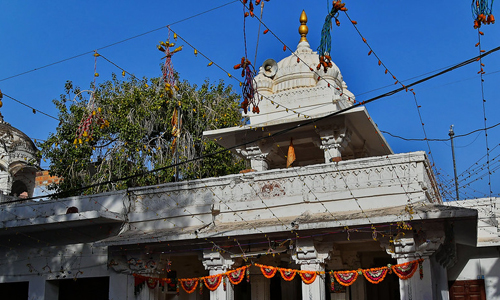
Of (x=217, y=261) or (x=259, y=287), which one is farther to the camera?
(x=259, y=287)

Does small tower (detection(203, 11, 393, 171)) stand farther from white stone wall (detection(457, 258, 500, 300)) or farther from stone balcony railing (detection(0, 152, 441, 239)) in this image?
white stone wall (detection(457, 258, 500, 300))

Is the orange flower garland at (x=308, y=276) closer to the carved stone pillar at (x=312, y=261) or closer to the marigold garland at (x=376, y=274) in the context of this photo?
the carved stone pillar at (x=312, y=261)

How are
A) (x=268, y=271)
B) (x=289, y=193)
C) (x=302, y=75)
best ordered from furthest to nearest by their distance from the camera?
(x=302, y=75) < (x=289, y=193) < (x=268, y=271)

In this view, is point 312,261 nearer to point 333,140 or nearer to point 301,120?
point 333,140

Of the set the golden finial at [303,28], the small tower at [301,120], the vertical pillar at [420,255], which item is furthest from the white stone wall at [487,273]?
the golden finial at [303,28]

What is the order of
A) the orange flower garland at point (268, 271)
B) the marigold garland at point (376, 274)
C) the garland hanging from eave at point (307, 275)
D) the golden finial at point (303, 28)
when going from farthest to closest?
the golden finial at point (303, 28)
the orange flower garland at point (268, 271)
the marigold garland at point (376, 274)
the garland hanging from eave at point (307, 275)

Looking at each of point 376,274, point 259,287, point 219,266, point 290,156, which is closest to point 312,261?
→ point 376,274

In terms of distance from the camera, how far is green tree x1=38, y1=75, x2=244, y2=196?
77.8 feet

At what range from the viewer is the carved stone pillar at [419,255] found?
1221cm

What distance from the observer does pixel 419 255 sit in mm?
12453

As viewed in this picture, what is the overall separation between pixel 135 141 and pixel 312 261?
41.0 ft

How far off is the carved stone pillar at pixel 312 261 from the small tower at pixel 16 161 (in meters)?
16.5

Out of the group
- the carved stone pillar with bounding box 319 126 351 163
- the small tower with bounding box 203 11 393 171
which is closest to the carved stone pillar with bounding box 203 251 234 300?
the small tower with bounding box 203 11 393 171

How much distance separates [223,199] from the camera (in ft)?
48.6
